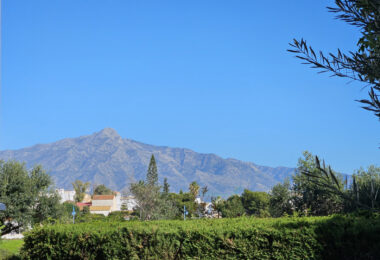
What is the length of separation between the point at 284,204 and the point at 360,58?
21.0 metres

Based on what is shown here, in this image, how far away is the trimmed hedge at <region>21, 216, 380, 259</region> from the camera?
7.70 m

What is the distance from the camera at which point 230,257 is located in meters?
8.61

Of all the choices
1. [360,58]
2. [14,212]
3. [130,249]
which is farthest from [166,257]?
[14,212]

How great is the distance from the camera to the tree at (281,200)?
917 inches

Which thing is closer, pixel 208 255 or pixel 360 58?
pixel 360 58

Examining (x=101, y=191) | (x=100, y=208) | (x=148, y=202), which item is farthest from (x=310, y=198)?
(x=101, y=191)

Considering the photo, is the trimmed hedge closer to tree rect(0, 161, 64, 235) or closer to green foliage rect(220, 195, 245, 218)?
green foliage rect(220, 195, 245, 218)

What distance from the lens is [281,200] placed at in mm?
23891

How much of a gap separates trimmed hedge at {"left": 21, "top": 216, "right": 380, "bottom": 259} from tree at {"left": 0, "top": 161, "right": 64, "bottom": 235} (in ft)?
36.5

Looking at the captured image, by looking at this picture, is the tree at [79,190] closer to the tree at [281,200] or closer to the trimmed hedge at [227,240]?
the tree at [281,200]

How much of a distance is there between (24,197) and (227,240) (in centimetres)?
1571

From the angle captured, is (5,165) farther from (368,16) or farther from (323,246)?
(368,16)

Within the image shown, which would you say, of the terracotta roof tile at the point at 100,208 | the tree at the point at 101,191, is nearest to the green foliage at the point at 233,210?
the terracotta roof tile at the point at 100,208

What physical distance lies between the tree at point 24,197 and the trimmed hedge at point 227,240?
36.5 ft
